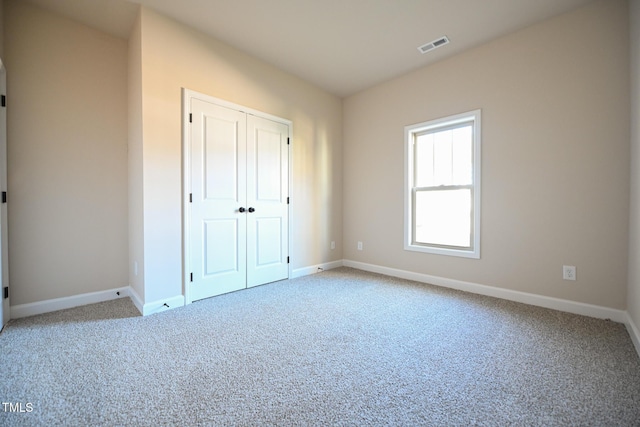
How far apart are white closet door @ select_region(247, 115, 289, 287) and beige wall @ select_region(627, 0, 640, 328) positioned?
10.8 feet

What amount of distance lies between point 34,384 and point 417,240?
373cm

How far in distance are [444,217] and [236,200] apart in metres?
2.62

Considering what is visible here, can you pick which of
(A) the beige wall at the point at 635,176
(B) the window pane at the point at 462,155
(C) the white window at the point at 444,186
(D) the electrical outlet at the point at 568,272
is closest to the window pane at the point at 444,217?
(C) the white window at the point at 444,186

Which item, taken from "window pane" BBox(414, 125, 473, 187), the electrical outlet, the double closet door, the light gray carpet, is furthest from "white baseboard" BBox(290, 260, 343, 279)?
the electrical outlet

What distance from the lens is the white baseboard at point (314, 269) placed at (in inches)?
152

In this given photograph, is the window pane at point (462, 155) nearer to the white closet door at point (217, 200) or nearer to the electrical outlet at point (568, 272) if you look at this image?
the electrical outlet at point (568, 272)

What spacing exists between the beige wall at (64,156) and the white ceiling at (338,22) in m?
0.32

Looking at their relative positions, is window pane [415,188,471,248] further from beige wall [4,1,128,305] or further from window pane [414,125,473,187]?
beige wall [4,1,128,305]

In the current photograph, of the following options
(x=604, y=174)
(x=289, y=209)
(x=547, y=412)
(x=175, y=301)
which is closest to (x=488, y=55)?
(x=604, y=174)

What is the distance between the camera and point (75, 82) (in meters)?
2.70

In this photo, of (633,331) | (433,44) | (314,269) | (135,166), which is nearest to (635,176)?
(633,331)

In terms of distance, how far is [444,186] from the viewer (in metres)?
3.44

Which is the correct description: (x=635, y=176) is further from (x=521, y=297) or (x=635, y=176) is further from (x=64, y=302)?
(x=64, y=302)

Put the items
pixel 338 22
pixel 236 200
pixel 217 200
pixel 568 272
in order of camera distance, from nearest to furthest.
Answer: pixel 568 272 → pixel 338 22 → pixel 217 200 → pixel 236 200
